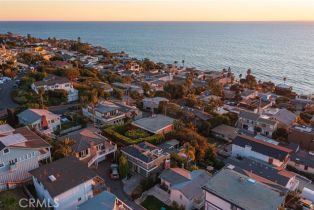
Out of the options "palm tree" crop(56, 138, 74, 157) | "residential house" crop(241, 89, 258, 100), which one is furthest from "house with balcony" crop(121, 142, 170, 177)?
"residential house" crop(241, 89, 258, 100)

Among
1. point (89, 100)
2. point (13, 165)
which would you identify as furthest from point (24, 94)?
point (13, 165)

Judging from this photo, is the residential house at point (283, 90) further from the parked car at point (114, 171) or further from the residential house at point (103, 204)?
the residential house at point (103, 204)

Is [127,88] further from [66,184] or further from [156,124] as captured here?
[66,184]

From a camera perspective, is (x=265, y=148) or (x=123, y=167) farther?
(x=265, y=148)

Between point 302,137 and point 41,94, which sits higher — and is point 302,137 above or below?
below

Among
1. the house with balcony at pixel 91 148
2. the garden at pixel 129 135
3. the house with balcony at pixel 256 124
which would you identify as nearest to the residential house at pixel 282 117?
the house with balcony at pixel 256 124

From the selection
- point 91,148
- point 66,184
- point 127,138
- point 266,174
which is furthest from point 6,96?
point 266,174

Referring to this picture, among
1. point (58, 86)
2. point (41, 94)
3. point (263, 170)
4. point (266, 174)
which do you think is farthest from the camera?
point (58, 86)

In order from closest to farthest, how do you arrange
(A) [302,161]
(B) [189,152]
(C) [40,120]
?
Result: 1. (B) [189,152]
2. (A) [302,161]
3. (C) [40,120]
